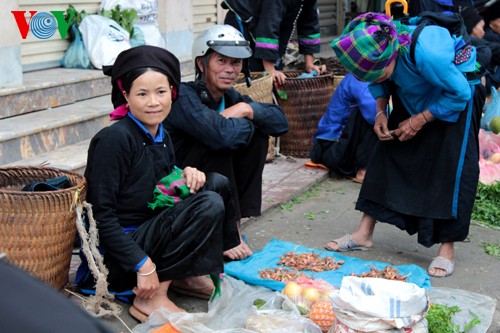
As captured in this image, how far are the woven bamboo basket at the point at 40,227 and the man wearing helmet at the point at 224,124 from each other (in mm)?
941

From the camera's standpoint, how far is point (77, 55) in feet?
21.9

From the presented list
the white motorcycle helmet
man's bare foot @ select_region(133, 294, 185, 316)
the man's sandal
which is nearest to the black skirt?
the man's sandal

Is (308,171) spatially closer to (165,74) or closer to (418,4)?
(418,4)

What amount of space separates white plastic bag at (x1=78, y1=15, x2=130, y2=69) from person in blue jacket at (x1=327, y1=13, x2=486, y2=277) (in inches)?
117

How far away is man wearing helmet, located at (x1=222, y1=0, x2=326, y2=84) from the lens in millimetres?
6449

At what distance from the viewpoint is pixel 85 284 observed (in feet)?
12.1

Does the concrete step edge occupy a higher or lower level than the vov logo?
lower

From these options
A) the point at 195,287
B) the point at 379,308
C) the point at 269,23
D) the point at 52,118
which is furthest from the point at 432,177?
the point at 52,118

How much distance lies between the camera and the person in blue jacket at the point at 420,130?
3896 millimetres

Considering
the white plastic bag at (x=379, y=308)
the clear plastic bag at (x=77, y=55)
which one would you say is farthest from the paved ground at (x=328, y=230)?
the clear plastic bag at (x=77, y=55)

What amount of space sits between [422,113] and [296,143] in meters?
2.91

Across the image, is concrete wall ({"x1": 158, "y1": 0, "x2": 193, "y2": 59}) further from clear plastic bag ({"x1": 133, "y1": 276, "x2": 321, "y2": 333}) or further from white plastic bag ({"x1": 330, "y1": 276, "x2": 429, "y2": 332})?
white plastic bag ({"x1": 330, "y1": 276, "x2": 429, "y2": 332})

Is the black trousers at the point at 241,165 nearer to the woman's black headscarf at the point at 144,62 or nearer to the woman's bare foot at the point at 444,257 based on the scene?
the woman's black headscarf at the point at 144,62

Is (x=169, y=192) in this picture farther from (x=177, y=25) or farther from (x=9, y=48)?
(x=177, y=25)
